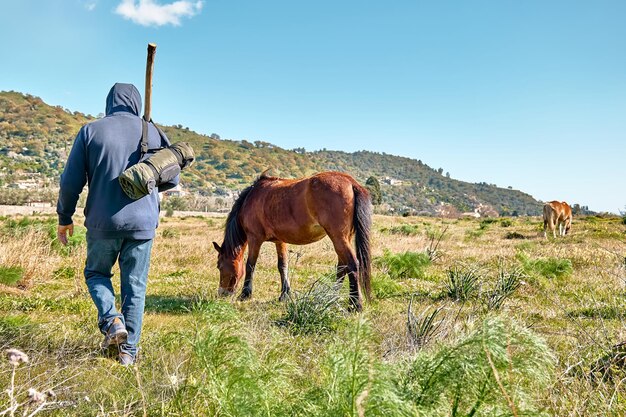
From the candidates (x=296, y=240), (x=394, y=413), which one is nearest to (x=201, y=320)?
(x=394, y=413)

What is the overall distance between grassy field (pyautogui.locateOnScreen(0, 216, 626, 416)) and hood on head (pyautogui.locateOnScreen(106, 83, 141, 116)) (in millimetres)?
1864

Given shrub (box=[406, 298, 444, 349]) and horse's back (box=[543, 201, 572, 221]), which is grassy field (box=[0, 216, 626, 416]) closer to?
shrub (box=[406, 298, 444, 349])

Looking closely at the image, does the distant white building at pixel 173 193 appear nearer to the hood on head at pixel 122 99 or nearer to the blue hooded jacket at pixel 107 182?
the hood on head at pixel 122 99

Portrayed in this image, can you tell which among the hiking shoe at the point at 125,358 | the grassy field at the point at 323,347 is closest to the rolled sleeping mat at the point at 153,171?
the grassy field at the point at 323,347

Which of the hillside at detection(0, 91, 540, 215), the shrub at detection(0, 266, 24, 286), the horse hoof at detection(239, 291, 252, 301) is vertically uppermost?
the hillside at detection(0, 91, 540, 215)

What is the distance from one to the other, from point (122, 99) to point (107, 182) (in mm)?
A: 855

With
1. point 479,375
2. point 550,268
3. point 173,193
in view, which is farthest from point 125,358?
point 173,193

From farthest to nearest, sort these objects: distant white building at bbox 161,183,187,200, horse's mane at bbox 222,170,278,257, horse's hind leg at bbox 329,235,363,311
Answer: distant white building at bbox 161,183,187,200
horse's mane at bbox 222,170,278,257
horse's hind leg at bbox 329,235,363,311

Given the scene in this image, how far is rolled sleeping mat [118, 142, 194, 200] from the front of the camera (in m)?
3.20

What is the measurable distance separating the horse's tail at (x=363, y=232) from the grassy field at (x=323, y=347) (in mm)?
Result: 509

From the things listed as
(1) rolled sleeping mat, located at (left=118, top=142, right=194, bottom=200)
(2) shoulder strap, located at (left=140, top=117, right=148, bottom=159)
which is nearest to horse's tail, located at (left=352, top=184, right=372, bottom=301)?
(1) rolled sleeping mat, located at (left=118, top=142, right=194, bottom=200)

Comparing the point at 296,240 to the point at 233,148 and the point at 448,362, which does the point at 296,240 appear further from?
the point at 233,148

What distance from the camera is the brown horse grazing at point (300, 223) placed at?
18.2 ft

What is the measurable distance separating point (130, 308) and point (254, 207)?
130 inches
